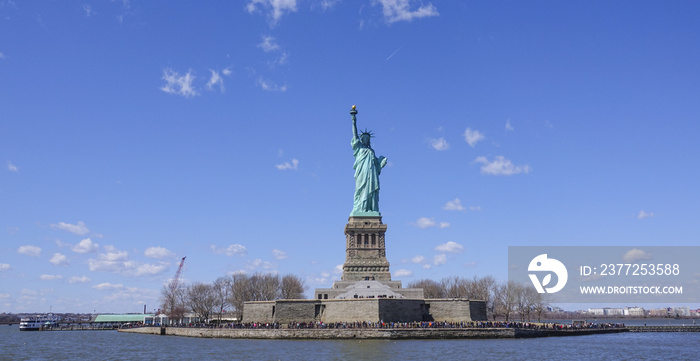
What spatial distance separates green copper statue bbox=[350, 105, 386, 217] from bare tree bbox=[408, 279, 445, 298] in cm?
1822

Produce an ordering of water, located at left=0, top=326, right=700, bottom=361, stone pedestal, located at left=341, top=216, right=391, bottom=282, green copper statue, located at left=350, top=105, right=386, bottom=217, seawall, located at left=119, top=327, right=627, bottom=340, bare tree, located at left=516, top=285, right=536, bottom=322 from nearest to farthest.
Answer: water, located at left=0, top=326, right=700, bottom=361 → seawall, located at left=119, top=327, right=627, bottom=340 → stone pedestal, located at left=341, top=216, right=391, bottom=282 → green copper statue, located at left=350, top=105, right=386, bottom=217 → bare tree, located at left=516, top=285, right=536, bottom=322

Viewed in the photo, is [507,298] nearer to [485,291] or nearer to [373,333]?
[485,291]

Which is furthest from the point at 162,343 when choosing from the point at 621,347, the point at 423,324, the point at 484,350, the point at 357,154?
the point at 621,347

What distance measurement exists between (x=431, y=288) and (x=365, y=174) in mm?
22782

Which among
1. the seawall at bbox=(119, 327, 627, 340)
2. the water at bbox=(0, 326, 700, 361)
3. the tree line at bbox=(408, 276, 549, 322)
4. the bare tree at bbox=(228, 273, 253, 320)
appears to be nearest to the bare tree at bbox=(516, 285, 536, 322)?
the tree line at bbox=(408, 276, 549, 322)

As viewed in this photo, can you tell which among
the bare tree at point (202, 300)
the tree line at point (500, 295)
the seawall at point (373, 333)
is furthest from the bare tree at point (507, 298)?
the bare tree at point (202, 300)

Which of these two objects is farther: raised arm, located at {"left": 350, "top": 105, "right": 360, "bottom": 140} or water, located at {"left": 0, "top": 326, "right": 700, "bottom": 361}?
raised arm, located at {"left": 350, "top": 105, "right": 360, "bottom": 140}

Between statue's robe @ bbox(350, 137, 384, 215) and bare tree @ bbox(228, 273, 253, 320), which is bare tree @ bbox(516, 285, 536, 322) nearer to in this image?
statue's robe @ bbox(350, 137, 384, 215)

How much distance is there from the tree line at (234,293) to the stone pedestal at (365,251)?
1423cm

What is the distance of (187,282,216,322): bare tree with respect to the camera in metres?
82.1

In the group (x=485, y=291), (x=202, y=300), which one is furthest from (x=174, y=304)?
(x=485, y=291)

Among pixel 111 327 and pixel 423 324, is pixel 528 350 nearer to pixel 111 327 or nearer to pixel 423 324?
pixel 423 324

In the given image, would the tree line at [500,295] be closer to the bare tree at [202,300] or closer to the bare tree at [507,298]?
the bare tree at [507,298]

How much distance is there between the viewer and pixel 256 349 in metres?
44.3
